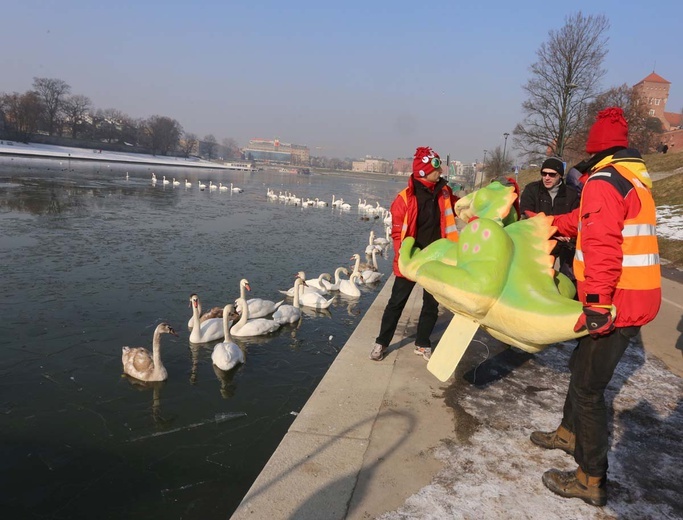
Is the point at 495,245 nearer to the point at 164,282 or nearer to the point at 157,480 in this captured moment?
the point at 157,480

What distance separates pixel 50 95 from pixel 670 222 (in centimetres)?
9900

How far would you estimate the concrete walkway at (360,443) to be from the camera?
3051 mm

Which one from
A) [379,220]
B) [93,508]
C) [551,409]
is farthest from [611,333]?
[379,220]

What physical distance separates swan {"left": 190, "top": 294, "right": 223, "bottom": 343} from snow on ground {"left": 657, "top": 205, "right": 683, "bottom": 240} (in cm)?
1381

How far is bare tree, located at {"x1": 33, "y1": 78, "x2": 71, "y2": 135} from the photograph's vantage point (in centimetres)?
8375

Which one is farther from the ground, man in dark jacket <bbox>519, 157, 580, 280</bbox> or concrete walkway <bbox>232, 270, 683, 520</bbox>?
man in dark jacket <bbox>519, 157, 580, 280</bbox>

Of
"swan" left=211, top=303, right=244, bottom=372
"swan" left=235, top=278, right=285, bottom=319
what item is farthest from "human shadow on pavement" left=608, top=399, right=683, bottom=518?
"swan" left=235, top=278, right=285, bottom=319

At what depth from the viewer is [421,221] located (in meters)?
5.33

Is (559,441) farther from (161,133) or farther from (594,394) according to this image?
(161,133)

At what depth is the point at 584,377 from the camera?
321 centimetres

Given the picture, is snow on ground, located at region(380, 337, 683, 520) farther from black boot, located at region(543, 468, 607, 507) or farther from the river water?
the river water

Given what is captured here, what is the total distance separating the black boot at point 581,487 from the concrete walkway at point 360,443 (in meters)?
0.59

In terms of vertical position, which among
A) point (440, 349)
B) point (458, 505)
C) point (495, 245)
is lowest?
point (458, 505)

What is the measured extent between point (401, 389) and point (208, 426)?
7.35 feet
